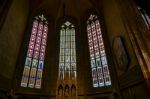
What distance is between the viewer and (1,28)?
10.1 meters

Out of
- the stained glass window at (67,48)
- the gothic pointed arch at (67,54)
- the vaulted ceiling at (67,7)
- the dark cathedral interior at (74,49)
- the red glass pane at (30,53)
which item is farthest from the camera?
the vaulted ceiling at (67,7)

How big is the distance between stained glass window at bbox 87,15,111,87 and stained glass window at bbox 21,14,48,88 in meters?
5.27

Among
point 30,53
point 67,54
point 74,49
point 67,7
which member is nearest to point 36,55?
point 30,53

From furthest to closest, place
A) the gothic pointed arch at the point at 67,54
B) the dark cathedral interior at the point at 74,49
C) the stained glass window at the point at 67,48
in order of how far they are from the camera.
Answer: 1. the stained glass window at the point at 67,48
2. the gothic pointed arch at the point at 67,54
3. the dark cathedral interior at the point at 74,49

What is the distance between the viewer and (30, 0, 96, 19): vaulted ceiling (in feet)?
56.2

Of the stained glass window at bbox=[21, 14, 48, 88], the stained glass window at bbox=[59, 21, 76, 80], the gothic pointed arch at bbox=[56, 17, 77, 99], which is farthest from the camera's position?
the stained glass window at bbox=[59, 21, 76, 80]

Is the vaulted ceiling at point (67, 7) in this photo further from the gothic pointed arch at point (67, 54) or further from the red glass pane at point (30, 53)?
the red glass pane at point (30, 53)

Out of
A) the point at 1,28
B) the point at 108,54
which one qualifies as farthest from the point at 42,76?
the point at 108,54

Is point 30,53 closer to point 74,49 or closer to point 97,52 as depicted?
point 74,49

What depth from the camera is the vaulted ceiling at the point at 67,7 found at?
17141 mm

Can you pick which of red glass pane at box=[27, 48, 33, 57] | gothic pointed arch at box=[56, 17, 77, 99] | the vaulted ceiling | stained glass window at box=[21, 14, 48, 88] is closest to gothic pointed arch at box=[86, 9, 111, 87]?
the vaulted ceiling

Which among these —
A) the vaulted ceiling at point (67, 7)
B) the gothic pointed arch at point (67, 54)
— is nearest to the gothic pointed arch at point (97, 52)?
the vaulted ceiling at point (67, 7)

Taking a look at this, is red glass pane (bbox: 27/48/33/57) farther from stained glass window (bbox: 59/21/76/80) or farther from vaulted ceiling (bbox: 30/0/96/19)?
vaulted ceiling (bbox: 30/0/96/19)

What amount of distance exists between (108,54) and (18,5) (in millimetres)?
10177
